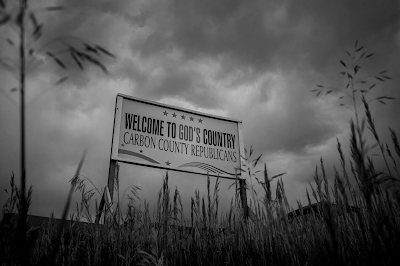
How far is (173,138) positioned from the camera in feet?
23.3

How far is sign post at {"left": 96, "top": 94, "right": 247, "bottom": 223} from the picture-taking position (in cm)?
638

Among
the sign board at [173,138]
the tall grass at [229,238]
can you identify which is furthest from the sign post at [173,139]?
the tall grass at [229,238]

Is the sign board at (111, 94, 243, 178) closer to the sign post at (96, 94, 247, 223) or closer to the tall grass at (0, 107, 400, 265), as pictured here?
the sign post at (96, 94, 247, 223)

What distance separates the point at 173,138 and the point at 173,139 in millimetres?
28

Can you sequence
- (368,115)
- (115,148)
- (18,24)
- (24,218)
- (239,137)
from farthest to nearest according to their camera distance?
1. (239,137)
2. (115,148)
3. (368,115)
4. (24,218)
5. (18,24)

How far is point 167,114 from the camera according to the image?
723cm

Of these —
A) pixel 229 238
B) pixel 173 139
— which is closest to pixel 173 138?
pixel 173 139

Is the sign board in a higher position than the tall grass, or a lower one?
higher

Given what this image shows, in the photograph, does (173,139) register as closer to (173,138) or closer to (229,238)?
(173,138)

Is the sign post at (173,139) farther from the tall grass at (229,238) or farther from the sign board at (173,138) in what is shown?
the tall grass at (229,238)

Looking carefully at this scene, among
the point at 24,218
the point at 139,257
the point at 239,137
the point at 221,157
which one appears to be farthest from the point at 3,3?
the point at 239,137

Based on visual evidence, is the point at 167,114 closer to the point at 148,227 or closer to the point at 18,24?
the point at 148,227

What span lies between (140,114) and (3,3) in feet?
20.7

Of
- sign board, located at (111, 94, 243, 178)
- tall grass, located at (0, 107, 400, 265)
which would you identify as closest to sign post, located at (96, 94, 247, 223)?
sign board, located at (111, 94, 243, 178)
